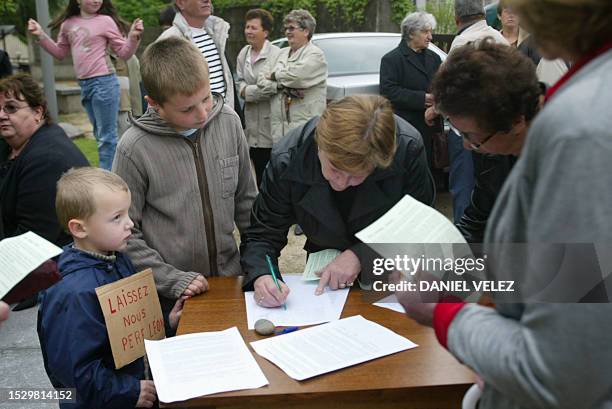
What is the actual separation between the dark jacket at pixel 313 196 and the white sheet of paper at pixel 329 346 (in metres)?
0.39

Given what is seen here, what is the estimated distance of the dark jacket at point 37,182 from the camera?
11.2ft

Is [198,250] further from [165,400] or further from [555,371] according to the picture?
[555,371]

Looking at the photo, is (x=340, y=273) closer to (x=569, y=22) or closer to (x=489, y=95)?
(x=489, y=95)

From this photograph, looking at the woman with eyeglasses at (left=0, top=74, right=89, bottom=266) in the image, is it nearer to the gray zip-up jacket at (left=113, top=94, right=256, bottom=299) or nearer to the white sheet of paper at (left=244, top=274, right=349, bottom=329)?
the gray zip-up jacket at (left=113, top=94, right=256, bottom=299)

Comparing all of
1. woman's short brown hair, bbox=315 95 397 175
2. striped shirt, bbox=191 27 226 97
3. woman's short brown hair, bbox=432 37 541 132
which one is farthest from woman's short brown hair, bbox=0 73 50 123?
woman's short brown hair, bbox=432 37 541 132

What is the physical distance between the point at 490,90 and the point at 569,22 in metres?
0.78

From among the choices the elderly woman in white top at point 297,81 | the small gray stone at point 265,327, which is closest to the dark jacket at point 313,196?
the small gray stone at point 265,327

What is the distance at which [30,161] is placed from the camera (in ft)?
11.2

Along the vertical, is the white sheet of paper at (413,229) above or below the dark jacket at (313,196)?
above

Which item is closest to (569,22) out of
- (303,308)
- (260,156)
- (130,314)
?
(303,308)

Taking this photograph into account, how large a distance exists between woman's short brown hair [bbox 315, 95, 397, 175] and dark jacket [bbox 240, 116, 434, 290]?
194 mm

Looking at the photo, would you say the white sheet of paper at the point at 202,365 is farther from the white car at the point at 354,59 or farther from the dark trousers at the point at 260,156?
the white car at the point at 354,59

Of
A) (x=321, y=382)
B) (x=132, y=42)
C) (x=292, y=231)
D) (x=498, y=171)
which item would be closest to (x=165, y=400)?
(x=321, y=382)

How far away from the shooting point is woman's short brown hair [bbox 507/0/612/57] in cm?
81
